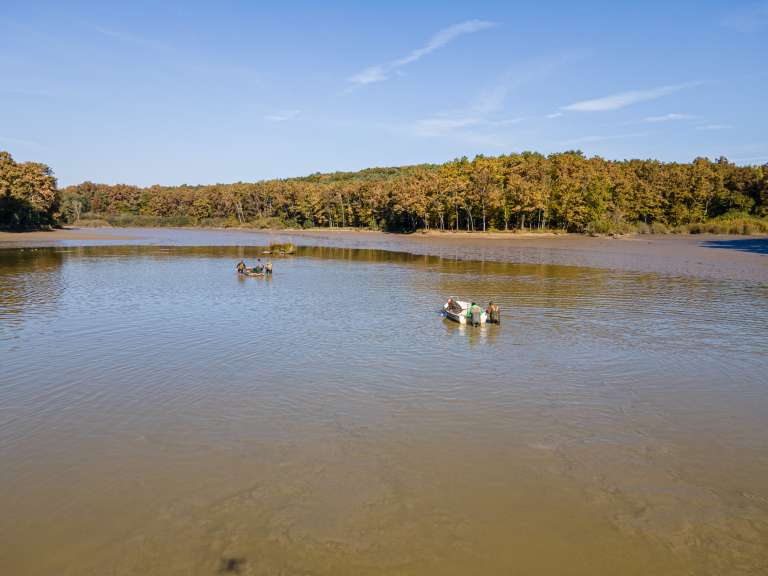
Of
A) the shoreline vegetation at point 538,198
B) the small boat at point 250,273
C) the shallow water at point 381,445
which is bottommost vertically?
the shallow water at point 381,445

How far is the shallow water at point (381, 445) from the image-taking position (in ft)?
24.8

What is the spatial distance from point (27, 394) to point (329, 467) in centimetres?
913

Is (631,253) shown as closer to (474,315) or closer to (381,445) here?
(474,315)

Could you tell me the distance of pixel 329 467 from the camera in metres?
9.88

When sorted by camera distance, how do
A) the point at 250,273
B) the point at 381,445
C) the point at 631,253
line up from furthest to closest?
the point at 631,253 < the point at 250,273 < the point at 381,445

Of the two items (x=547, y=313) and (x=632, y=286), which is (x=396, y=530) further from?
(x=632, y=286)

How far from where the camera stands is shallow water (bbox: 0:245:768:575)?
755 centimetres

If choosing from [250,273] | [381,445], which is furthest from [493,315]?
[250,273]

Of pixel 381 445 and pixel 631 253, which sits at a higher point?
pixel 631 253

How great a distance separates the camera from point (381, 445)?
35.6 ft

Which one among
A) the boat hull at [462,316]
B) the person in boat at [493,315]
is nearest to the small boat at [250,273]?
the boat hull at [462,316]

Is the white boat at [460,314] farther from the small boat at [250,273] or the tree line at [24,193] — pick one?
the tree line at [24,193]

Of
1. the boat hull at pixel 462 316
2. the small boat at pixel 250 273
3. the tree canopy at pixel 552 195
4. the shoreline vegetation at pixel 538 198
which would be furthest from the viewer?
the tree canopy at pixel 552 195

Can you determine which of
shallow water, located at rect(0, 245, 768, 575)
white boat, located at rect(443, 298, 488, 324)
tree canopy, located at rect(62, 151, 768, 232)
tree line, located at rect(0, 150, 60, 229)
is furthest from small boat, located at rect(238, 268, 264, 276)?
tree line, located at rect(0, 150, 60, 229)
